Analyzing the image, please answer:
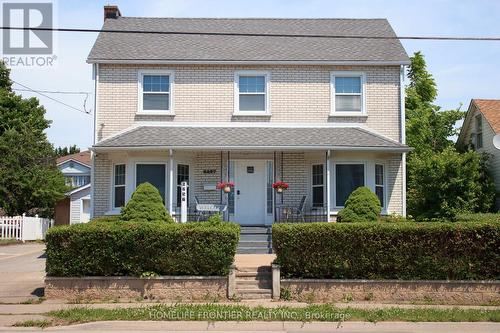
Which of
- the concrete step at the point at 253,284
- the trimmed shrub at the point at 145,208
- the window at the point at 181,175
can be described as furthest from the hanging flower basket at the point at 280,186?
the concrete step at the point at 253,284

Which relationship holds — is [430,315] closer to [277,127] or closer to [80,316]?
[80,316]

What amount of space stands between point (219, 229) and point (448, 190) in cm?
1247

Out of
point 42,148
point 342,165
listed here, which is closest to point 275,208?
point 342,165

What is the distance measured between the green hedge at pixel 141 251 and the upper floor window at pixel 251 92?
336 inches

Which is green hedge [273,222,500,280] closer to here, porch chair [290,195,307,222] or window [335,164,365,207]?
porch chair [290,195,307,222]

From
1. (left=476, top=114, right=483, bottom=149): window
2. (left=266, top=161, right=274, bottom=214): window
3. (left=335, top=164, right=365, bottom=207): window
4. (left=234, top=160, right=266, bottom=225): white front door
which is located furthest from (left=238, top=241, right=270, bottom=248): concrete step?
(left=476, top=114, right=483, bottom=149): window

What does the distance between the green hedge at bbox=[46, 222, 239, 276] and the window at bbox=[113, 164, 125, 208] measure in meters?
6.88

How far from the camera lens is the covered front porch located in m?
19.0

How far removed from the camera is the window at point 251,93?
20.1 m

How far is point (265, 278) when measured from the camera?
12953mm

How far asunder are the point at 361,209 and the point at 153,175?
7065mm

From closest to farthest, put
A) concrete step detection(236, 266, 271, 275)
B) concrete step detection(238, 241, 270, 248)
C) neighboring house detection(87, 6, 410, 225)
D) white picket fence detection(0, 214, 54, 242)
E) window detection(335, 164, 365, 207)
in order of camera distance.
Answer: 1. concrete step detection(236, 266, 271, 275)
2. concrete step detection(238, 241, 270, 248)
3. neighboring house detection(87, 6, 410, 225)
4. window detection(335, 164, 365, 207)
5. white picket fence detection(0, 214, 54, 242)

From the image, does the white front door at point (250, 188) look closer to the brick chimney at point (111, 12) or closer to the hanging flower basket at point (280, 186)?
the hanging flower basket at point (280, 186)

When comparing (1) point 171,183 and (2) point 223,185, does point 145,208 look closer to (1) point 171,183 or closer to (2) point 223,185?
(1) point 171,183
